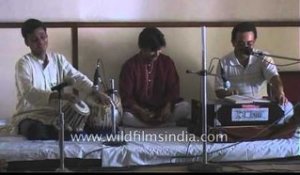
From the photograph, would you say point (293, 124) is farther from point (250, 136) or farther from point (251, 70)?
point (251, 70)

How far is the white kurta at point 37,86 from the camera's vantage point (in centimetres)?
339

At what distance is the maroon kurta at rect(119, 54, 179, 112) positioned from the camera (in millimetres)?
4031

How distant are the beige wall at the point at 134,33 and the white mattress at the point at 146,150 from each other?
0.98 metres

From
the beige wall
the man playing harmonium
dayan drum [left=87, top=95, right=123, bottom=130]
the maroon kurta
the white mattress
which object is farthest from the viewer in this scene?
the beige wall

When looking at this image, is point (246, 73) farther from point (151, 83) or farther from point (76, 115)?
point (76, 115)

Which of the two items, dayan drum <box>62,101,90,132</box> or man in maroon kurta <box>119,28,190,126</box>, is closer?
dayan drum <box>62,101,90,132</box>

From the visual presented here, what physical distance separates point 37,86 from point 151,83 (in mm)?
952

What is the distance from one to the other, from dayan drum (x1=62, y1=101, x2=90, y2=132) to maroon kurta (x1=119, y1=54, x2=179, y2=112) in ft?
1.96

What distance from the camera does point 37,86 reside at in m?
3.49

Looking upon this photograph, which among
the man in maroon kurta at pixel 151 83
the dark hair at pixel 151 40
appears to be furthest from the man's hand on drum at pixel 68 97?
the dark hair at pixel 151 40

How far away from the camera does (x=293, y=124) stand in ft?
10.8

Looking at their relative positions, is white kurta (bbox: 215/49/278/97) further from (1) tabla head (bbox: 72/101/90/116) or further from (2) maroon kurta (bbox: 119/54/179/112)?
(1) tabla head (bbox: 72/101/90/116)

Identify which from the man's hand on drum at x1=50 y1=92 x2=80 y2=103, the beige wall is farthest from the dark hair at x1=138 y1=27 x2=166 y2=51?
the man's hand on drum at x1=50 y1=92 x2=80 y2=103

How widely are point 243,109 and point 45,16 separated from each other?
177 cm
